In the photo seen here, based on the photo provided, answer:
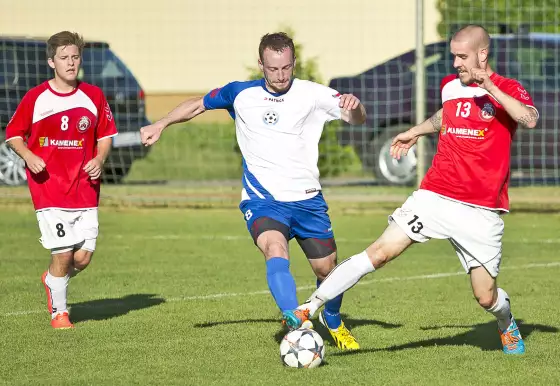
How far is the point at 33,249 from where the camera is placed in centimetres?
1196

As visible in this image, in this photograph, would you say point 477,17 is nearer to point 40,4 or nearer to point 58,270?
point 40,4

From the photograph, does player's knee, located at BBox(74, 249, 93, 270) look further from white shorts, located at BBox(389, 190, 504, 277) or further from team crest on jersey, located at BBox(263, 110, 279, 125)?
white shorts, located at BBox(389, 190, 504, 277)

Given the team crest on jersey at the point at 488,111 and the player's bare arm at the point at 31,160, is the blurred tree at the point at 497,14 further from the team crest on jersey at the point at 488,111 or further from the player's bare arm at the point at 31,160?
the team crest on jersey at the point at 488,111

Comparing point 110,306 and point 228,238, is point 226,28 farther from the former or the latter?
point 110,306

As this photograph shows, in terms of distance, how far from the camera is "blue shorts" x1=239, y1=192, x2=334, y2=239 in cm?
693

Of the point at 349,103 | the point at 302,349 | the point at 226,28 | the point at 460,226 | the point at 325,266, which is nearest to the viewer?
the point at 302,349

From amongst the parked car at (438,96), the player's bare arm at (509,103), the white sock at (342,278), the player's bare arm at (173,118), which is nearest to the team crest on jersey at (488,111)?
the player's bare arm at (509,103)

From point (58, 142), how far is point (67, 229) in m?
0.60

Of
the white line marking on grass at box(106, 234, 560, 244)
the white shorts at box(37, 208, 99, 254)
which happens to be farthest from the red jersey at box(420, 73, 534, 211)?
the white line marking on grass at box(106, 234, 560, 244)

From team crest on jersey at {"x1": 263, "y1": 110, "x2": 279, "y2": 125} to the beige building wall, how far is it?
10717 millimetres

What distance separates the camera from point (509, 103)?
6.13 metres

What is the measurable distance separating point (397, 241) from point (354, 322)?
151cm

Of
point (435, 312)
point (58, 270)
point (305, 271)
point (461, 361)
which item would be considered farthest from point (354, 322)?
point (305, 271)

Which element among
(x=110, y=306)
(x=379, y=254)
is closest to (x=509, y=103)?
(x=379, y=254)
